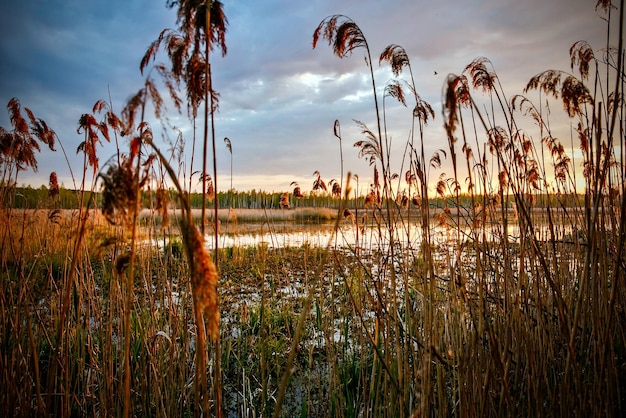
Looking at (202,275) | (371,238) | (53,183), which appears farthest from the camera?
(371,238)

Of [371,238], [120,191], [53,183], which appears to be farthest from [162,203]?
[371,238]

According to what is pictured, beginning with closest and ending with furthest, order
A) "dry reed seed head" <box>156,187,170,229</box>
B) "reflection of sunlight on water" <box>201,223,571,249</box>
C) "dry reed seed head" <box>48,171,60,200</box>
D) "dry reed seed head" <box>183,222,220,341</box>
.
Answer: "dry reed seed head" <box>183,222,220,341</box> < "dry reed seed head" <box>156,187,170,229</box> < "reflection of sunlight on water" <box>201,223,571,249</box> < "dry reed seed head" <box>48,171,60,200</box>

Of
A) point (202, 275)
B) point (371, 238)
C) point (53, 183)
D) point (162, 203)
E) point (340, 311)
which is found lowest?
Answer: point (340, 311)

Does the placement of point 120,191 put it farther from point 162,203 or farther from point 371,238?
point 371,238

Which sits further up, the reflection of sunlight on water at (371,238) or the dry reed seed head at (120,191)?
the dry reed seed head at (120,191)

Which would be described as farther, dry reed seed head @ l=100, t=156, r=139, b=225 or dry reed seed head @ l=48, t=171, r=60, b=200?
dry reed seed head @ l=48, t=171, r=60, b=200

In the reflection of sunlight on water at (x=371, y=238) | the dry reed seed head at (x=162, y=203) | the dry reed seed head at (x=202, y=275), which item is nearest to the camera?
the dry reed seed head at (x=202, y=275)

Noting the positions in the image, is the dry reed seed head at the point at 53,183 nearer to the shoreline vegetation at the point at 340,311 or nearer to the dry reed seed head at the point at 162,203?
the shoreline vegetation at the point at 340,311

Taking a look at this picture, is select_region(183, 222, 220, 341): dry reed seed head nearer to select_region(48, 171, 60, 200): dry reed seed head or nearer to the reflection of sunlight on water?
the reflection of sunlight on water

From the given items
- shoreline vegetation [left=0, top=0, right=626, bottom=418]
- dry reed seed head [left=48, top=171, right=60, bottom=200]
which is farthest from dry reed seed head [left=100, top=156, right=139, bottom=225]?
dry reed seed head [left=48, top=171, right=60, bottom=200]

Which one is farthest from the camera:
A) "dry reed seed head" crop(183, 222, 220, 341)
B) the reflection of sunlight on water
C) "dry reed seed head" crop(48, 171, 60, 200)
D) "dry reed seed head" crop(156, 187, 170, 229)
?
"dry reed seed head" crop(48, 171, 60, 200)

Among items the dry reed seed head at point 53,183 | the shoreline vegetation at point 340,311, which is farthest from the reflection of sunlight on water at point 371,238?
the dry reed seed head at point 53,183

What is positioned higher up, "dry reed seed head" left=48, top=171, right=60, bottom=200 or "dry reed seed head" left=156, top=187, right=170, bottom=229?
"dry reed seed head" left=48, top=171, right=60, bottom=200

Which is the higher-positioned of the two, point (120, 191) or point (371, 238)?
point (120, 191)
